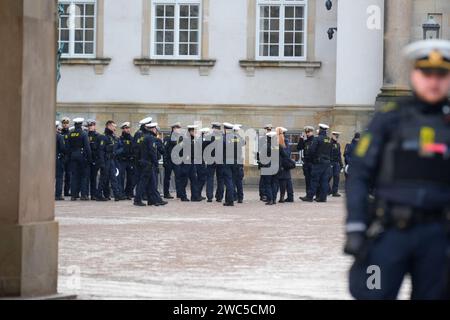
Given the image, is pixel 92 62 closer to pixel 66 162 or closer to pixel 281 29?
pixel 281 29

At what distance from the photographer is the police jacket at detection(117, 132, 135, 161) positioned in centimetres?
3164

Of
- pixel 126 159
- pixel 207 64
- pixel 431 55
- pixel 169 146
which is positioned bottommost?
pixel 126 159

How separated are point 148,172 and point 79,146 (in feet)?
8.83

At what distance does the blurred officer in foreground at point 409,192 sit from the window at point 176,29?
111ft

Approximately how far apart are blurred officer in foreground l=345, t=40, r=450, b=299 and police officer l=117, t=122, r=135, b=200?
2410 cm

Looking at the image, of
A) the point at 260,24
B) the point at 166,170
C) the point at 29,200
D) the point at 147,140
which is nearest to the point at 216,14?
the point at 260,24

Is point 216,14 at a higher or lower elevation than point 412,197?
higher

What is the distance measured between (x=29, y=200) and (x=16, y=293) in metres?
0.72

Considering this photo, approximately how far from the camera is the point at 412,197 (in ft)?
23.3

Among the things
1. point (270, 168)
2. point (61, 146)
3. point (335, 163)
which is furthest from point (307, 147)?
point (61, 146)

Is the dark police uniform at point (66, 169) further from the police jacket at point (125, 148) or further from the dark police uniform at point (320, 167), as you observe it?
the dark police uniform at point (320, 167)

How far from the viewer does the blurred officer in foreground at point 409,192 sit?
7070 millimetres

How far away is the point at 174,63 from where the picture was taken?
133 ft
